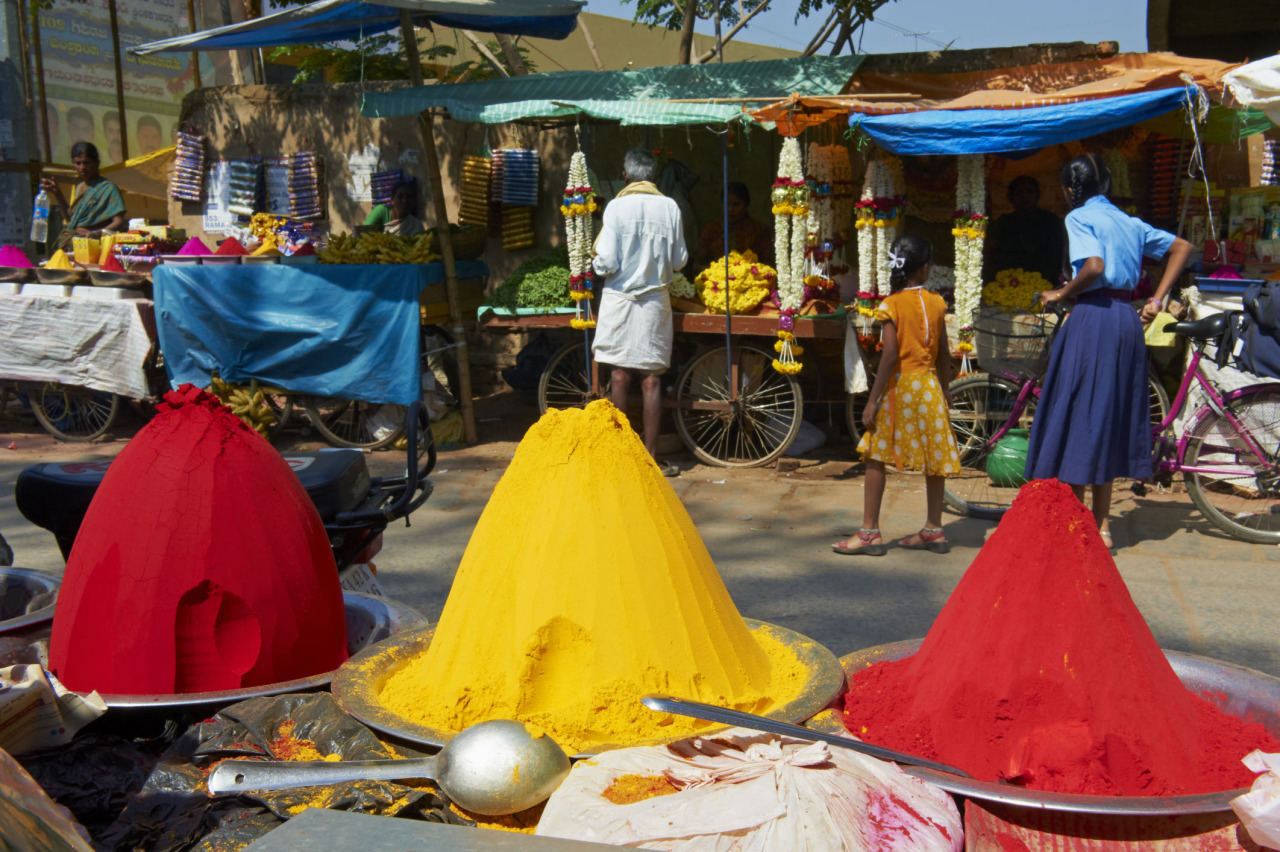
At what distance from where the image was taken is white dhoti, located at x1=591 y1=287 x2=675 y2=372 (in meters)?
6.42

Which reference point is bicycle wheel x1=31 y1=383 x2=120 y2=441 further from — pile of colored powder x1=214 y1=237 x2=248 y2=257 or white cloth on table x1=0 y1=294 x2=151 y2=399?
→ pile of colored powder x1=214 y1=237 x2=248 y2=257

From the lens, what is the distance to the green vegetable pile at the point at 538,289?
7.17 metres

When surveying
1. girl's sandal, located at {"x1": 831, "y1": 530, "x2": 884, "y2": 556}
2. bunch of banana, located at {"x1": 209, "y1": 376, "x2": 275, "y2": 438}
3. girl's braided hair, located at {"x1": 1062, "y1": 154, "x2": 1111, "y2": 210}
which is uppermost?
girl's braided hair, located at {"x1": 1062, "y1": 154, "x2": 1111, "y2": 210}

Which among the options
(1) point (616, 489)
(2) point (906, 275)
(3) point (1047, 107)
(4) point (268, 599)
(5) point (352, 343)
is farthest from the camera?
(5) point (352, 343)

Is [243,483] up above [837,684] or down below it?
above

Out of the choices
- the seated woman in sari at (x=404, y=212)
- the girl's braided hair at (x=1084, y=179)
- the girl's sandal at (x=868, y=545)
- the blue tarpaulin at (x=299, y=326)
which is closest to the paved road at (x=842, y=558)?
the girl's sandal at (x=868, y=545)

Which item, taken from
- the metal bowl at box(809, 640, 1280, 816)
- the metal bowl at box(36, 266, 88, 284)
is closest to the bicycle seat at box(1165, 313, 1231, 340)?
the metal bowl at box(809, 640, 1280, 816)

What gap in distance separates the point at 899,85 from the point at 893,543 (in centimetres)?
365

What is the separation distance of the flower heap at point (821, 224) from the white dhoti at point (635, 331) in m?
0.92

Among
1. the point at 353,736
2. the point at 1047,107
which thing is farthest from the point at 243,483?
the point at 1047,107

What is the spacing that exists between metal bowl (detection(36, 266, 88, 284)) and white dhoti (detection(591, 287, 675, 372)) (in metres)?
4.16

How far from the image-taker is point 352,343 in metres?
7.23

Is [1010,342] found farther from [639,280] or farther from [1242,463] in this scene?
[639,280]

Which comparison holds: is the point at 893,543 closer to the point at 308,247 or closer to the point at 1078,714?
the point at 1078,714
